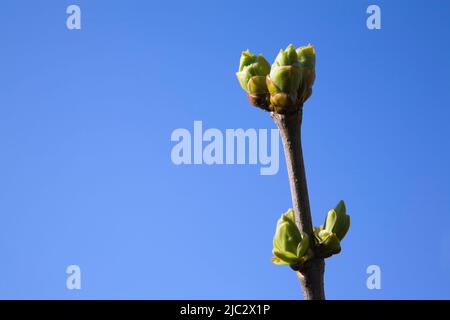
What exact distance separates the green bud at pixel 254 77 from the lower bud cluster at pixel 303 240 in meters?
0.26

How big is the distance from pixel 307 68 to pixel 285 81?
0.23 ft

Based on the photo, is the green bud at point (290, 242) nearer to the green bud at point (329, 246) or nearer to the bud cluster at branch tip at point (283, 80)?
the green bud at point (329, 246)

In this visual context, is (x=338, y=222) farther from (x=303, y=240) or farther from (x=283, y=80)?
→ (x=283, y=80)

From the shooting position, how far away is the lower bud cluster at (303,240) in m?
1.00

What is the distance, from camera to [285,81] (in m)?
0.95

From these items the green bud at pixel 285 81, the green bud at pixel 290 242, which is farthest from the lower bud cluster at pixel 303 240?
the green bud at pixel 285 81

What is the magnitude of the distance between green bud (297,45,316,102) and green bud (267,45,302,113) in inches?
0.6

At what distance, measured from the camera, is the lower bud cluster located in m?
1.00

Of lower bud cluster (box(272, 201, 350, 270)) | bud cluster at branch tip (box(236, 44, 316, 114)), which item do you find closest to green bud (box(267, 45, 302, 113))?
bud cluster at branch tip (box(236, 44, 316, 114))

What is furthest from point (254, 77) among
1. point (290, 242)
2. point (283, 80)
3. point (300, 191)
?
point (290, 242)
